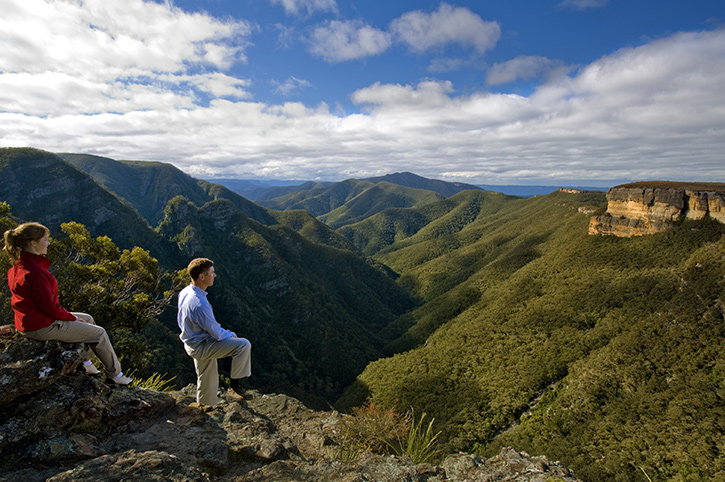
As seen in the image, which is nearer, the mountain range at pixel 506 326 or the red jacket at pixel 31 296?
the red jacket at pixel 31 296

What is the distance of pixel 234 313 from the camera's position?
78188 mm

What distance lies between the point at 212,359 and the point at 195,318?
1.39m

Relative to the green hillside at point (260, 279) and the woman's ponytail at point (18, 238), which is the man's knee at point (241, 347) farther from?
the green hillside at point (260, 279)

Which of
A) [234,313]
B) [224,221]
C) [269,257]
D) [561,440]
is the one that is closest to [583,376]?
[561,440]

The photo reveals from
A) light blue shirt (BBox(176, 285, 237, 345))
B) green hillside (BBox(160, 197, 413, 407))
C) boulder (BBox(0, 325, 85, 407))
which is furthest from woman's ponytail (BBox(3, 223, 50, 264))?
green hillside (BBox(160, 197, 413, 407))

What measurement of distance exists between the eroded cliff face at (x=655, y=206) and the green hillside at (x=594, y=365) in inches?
89.2

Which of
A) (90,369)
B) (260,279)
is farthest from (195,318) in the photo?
(260,279)

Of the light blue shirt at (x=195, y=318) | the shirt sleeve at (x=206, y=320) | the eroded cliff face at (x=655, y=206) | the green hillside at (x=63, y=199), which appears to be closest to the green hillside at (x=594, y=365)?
the eroded cliff face at (x=655, y=206)

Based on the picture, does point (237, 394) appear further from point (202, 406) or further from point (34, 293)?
point (34, 293)

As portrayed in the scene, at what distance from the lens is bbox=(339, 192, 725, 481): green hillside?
26.6 metres

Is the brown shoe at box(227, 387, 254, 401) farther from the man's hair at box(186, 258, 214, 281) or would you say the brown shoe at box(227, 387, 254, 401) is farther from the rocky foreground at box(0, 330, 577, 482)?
the man's hair at box(186, 258, 214, 281)

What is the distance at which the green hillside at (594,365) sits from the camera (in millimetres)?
26625

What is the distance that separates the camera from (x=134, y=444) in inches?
216

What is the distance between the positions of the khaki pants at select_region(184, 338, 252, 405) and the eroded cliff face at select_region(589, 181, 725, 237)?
241 ft
